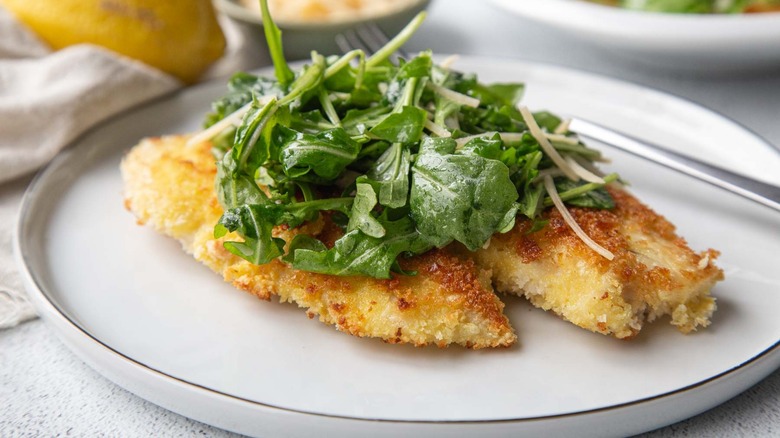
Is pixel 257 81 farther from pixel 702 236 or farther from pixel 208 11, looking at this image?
pixel 702 236

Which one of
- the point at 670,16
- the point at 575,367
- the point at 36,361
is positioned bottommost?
the point at 36,361

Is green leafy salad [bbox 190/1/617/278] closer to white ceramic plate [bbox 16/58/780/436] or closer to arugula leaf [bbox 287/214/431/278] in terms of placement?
arugula leaf [bbox 287/214/431/278]

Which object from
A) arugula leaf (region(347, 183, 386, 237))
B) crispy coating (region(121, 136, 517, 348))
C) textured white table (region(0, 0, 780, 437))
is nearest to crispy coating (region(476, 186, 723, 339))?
crispy coating (region(121, 136, 517, 348))

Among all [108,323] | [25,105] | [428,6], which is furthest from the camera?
[428,6]

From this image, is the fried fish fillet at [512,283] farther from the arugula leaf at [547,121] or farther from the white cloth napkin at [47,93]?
the white cloth napkin at [47,93]

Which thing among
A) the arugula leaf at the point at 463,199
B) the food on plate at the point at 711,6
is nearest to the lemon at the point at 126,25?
the arugula leaf at the point at 463,199

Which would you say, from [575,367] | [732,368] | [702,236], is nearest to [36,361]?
[575,367]

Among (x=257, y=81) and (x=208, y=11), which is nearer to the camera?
(x=257, y=81)
